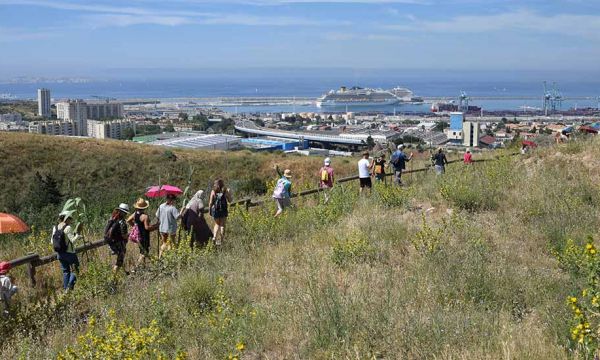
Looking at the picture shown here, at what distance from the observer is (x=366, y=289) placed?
18.3 ft

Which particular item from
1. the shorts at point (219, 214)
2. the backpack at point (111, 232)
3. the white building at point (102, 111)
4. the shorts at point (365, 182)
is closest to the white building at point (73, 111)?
the white building at point (102, 111)

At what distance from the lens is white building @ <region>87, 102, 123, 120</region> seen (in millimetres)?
103100

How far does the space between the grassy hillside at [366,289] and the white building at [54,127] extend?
208 feet

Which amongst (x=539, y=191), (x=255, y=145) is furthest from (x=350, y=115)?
(x=539, y=191)

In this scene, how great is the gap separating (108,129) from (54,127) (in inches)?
248

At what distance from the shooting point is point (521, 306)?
17.3 feet

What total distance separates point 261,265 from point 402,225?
2033mm

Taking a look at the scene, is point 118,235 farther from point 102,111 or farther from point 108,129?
point 102,111

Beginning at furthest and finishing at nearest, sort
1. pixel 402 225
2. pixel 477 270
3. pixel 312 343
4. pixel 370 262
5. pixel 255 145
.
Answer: pixel 255 145, pixel 402 225, pixel 370 262, pixel 477 270, pixel 312 343

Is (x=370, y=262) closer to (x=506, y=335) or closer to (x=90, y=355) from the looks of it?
(x=506, y=335)

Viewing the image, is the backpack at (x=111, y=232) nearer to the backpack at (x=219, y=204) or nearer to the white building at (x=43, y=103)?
the backpack at (x=219, y=204)

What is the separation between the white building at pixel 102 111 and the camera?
10310cm

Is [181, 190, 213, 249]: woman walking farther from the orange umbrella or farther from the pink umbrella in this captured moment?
the orange umbrella

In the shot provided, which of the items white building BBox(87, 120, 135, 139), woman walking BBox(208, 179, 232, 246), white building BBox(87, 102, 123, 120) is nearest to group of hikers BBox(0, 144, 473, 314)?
woman walking BBox(208, 179, 232, 246)
